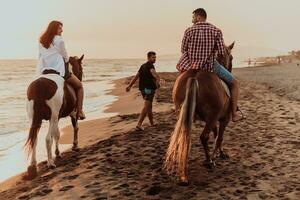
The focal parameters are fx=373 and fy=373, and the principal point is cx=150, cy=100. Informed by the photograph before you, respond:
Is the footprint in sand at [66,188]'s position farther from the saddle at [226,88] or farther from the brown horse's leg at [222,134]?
the saddle at [226,88]

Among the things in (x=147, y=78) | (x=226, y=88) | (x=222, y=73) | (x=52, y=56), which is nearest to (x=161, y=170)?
(x=226, y=88)

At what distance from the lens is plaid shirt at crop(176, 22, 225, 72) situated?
22.2ft

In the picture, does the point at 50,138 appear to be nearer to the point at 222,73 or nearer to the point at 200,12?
the point at 222,73

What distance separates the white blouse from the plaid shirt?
3.02 meters

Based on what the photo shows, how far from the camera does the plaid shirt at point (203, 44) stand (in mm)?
6762

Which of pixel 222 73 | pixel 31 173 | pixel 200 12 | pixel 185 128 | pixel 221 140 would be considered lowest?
pixel 31 173

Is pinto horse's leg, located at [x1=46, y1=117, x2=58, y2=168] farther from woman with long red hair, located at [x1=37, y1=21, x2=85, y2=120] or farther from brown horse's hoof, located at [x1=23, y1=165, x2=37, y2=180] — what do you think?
woman with long red hair, located at [x1=37, y1=21, x2=85, y2=120]

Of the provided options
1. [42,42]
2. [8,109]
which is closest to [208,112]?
[42,42]

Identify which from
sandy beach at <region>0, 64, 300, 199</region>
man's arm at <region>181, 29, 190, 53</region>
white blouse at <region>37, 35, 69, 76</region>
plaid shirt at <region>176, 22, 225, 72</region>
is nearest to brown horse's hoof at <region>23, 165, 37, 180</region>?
sandy beach at <region>0, 64, 300, 199</region>

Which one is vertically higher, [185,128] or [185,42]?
[185,42]

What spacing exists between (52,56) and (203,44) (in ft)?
11.5

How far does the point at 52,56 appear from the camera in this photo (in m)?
8.34

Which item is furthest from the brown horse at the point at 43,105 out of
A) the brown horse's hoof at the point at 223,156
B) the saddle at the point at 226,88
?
the brown horse's hoof at the point at 223,156

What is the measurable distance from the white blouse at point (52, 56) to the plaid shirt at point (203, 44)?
302cm
